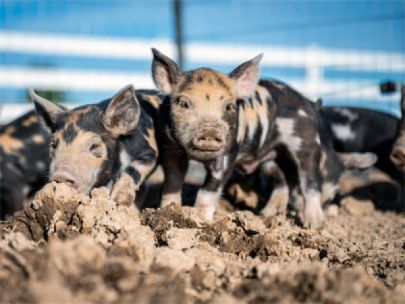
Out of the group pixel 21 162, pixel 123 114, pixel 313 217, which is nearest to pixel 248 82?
pixel 123 114

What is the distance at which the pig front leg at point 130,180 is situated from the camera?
4262mm

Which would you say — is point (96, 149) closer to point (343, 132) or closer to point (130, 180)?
point (130, 180)

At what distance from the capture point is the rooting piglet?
4.15 metres

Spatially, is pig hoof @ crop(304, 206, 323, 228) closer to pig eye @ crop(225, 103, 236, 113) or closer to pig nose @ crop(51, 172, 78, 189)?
pig eye @ crop(225, 103, 236, 113)

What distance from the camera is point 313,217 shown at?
5.23m

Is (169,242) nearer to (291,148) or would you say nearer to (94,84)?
(291,148)

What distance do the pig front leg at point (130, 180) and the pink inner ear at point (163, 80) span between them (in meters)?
0.57

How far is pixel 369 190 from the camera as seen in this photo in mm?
7750

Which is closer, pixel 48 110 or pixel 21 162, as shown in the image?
pixel 48 110

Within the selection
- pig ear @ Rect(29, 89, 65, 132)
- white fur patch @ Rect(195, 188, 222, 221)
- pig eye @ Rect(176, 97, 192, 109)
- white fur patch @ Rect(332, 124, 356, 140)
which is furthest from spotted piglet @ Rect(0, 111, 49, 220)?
white fur patch @ Rect(332, 124, 356, 140)

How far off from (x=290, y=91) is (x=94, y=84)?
710cm

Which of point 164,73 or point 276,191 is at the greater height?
point 164,73

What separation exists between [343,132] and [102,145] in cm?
408

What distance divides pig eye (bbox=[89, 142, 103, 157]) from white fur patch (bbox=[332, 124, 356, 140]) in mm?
3997
